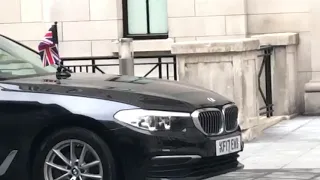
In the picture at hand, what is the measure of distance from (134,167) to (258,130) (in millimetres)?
5219

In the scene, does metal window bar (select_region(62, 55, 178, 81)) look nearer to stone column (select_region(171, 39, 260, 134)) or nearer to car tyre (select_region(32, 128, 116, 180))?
stone column (select_region(171, 39, 260, 134))

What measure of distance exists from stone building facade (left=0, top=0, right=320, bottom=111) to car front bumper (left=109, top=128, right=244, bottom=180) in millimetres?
7881

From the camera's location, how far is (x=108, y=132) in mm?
6602

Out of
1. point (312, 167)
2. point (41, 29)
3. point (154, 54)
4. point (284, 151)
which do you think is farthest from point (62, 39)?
point (312, 167)

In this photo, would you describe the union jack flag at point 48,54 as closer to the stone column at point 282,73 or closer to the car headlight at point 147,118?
the car headlight at point 147,118

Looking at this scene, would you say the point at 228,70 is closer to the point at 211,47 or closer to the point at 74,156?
the point at 211,47

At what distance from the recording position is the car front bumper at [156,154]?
652cm

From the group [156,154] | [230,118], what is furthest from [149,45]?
[156,154]

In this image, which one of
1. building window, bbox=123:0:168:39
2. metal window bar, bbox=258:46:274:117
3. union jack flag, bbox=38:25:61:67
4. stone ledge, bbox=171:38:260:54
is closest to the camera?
union jack flag, bbox=38:25:61:67

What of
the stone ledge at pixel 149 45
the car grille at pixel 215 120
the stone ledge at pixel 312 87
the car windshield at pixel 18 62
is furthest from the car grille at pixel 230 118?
the stone ledge at pixel 149 45

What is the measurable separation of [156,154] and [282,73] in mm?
7375

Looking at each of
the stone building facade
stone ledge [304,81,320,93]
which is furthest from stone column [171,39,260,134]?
the stone building facade

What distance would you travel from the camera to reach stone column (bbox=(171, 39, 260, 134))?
1081 centimetres

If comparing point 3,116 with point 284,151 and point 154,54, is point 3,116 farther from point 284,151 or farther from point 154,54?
point 154,54
